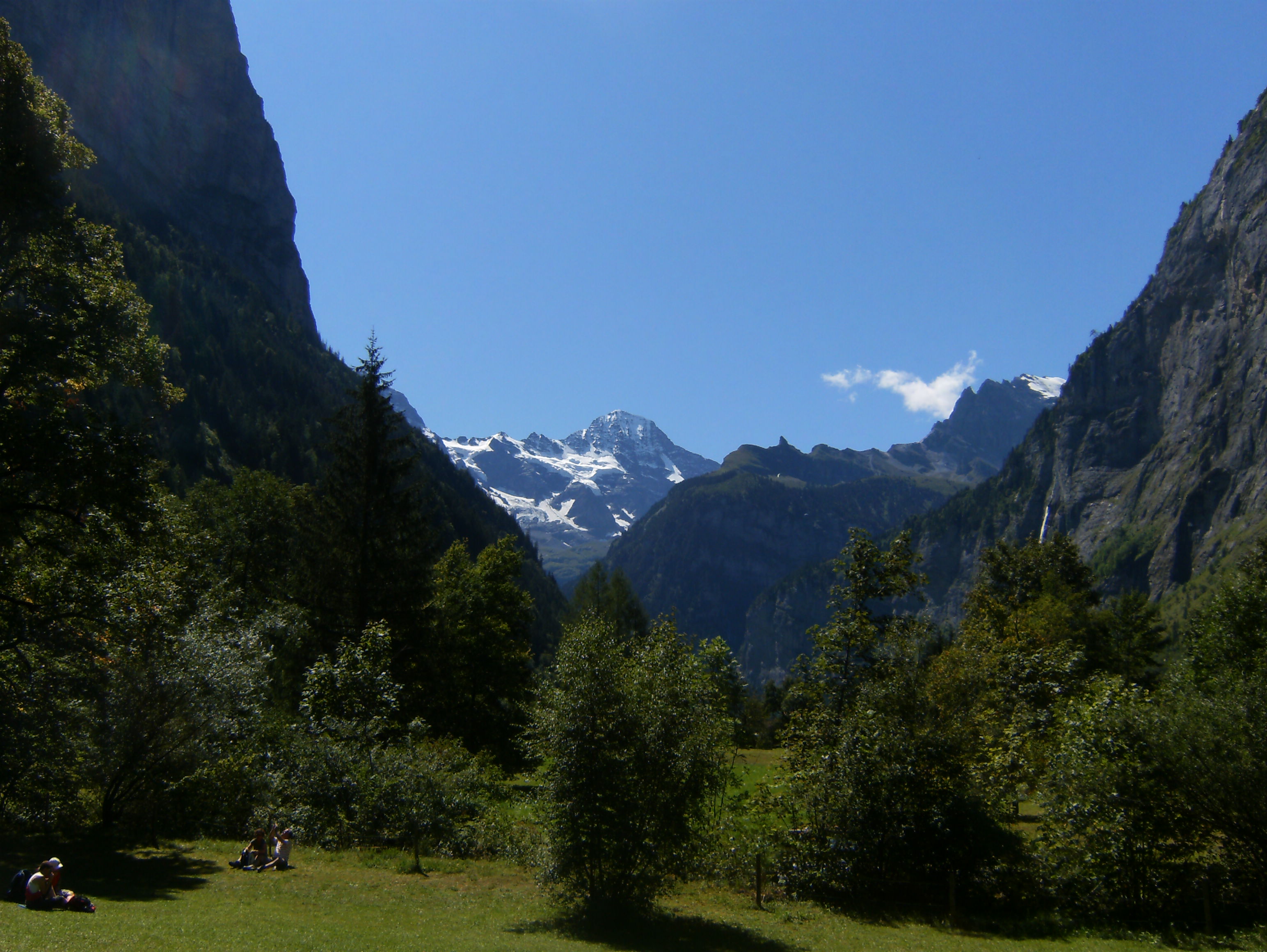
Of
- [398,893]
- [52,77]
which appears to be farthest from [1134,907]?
[52,77]

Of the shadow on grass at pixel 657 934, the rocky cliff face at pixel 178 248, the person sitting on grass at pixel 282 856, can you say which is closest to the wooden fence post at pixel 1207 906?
the shadow on grass at pixel 657 934

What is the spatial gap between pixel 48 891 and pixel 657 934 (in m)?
13.8

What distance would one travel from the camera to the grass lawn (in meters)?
15.2

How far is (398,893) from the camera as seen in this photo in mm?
21828

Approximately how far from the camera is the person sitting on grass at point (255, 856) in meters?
22.4

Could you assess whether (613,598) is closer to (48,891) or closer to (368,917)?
(368,917)

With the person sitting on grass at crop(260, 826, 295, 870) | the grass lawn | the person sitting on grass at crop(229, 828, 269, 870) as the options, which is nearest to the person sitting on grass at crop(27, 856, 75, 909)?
the grass lawn

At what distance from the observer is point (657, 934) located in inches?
795

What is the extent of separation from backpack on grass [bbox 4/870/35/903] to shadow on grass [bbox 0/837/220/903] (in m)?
1.34

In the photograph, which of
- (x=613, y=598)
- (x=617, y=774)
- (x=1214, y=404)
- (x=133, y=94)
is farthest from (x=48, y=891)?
(x=133, y=94)

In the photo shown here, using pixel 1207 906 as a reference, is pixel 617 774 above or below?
above

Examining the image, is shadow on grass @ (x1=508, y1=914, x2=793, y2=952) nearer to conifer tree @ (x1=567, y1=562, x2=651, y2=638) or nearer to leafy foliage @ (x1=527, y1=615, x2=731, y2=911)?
leafy foliage @ (x1=527, y1=615, x2=731, y2=911)

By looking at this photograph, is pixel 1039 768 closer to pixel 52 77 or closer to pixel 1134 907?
Answer: pixel 1134 907

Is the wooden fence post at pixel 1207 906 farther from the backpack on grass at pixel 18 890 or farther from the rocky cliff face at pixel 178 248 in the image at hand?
the rocky cliff face at pixel 178 248
